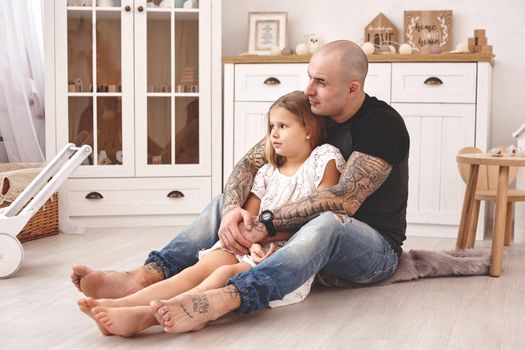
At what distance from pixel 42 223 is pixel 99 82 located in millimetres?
784

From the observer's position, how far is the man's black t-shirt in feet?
8.00

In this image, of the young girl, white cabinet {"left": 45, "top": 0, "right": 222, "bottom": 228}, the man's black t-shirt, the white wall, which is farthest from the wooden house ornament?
the young girl

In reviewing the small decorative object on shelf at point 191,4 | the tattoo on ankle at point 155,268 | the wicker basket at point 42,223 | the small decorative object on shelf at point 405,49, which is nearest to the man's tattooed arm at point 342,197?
the tattoo on ankle at point 155,268

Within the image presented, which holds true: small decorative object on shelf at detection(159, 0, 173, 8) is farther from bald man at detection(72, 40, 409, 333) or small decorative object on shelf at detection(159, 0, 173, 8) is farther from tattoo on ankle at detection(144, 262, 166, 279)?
tattoo on ankle at detection(144, 262, 166, 279)

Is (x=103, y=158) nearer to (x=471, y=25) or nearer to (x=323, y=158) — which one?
(x=323, y=158)

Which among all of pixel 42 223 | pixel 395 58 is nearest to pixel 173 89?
pixel 42 223

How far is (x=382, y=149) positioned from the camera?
2424mm

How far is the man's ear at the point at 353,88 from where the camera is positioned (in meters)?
2.52

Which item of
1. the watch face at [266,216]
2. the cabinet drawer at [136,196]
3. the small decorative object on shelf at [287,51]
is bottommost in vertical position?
the cabinet drawer at [136,196]

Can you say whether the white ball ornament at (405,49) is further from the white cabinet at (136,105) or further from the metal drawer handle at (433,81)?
the white cabinet at (136,105)

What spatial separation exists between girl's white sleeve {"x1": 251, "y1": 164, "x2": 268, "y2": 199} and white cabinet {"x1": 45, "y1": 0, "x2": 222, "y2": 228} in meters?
1.48

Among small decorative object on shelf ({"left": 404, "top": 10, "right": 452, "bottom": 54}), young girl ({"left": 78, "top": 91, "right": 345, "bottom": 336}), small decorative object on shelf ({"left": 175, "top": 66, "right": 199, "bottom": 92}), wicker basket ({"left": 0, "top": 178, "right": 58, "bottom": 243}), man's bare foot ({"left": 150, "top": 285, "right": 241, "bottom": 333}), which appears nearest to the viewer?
man's bare foot ({"left": 150, "top": 285, "right": 241, "bottom": 333})

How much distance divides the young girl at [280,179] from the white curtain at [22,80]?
1.81 metres

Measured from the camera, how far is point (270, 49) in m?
4.39
